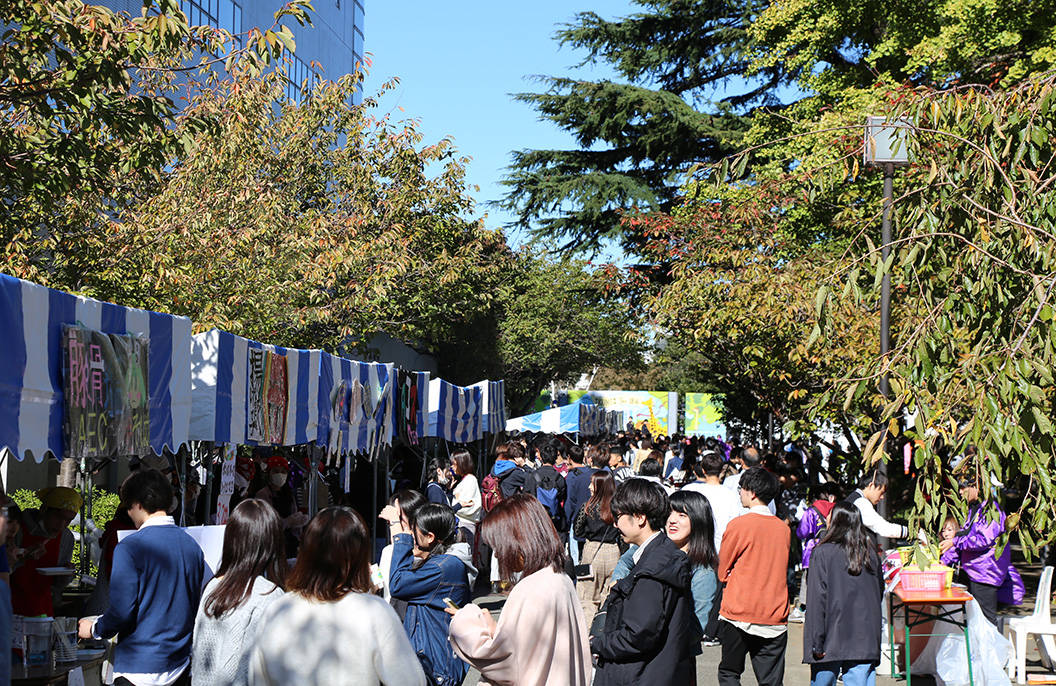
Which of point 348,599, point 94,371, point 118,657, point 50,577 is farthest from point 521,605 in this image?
point 50,577

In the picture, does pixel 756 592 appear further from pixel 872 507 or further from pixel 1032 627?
pixel 1032 627

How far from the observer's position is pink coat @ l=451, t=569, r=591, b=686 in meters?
3.64

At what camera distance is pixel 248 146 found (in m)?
18.3

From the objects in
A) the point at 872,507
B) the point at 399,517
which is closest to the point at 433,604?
the point at 399,517

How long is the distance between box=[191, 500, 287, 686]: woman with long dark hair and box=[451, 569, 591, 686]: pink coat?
38.4 inches

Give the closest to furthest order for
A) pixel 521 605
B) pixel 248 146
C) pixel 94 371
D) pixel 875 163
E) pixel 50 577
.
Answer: pixel 521 605 → pixel 94 371 → pixel 50 577 → pixel 875 163 → pixel 248 146

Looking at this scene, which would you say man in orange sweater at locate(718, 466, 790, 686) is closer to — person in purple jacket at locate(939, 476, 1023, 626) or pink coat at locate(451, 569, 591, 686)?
person in purple jacket at locate(939, 476, 1023, 626)

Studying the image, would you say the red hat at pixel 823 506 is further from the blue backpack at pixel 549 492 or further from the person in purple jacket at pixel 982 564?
the blue backpack at pixel 549 492

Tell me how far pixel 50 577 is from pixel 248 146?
12858 millimetres

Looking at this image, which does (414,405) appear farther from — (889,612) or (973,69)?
(973,69)

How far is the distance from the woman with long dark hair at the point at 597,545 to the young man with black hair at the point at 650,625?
2674 mm

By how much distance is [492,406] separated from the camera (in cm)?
1938

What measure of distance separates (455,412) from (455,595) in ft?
35.1

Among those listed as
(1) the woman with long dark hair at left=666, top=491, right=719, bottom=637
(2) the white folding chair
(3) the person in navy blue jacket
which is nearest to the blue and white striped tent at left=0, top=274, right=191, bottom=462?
(3) the person in navy blue jacket
